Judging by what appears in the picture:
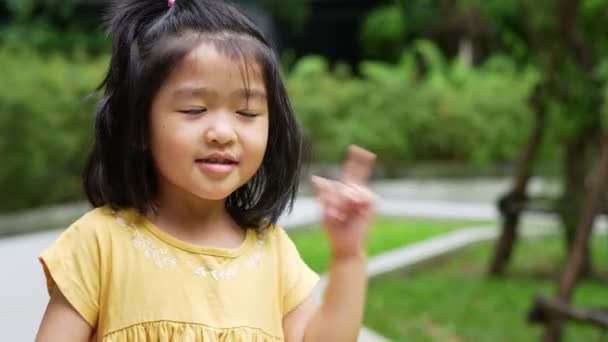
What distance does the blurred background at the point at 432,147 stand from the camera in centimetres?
590

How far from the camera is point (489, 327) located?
5.72 metres

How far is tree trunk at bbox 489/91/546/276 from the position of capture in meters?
6.47

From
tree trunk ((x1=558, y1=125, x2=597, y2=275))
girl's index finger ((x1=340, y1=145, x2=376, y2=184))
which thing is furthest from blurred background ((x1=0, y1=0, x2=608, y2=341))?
girl's index finger ((x1=340, y1=145, x2=376, y2=184))

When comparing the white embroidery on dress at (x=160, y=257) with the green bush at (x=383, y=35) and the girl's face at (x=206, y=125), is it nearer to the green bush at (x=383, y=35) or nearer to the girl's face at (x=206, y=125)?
the girl's face at (x=206, y=125)

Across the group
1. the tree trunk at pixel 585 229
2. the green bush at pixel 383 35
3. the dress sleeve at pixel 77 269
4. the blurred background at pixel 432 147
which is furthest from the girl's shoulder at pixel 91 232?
the green bush at pixel 383 35

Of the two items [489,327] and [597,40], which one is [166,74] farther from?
[597,40]

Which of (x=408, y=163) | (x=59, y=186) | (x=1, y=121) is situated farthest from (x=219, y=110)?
(x=408, y=163)

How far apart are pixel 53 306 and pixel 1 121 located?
7.04m

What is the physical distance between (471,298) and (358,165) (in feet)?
16.1

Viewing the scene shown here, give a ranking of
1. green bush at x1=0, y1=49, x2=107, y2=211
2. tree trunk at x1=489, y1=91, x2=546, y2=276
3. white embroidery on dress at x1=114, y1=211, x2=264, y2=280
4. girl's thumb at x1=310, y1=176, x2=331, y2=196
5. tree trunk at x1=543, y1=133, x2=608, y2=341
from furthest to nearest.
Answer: green bush at x1=0, y1=49, x2=107, y2=211
tree trunk at x1=489, y1=91, x2=546, y2=276
tree trunk at x1=543, y1=133, x2=608, y2=341
white embroidery on dress at x1=114, y1=211, x2=264, y2=280
girl's thumb at x1=310, y1=176, x2=331, y2=196

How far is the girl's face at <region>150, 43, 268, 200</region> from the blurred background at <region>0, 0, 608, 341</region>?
0.25 m

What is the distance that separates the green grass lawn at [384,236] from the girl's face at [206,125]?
5258mm

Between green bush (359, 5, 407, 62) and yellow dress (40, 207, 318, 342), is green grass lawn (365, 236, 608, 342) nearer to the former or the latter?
yellow dress (40, 207, 318, 342)

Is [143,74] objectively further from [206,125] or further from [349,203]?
[349,203]
